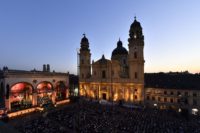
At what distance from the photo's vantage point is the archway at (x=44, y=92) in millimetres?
53062

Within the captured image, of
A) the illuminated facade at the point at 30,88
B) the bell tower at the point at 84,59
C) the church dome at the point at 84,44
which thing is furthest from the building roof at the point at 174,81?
the illuminated facade at the point at 30,88

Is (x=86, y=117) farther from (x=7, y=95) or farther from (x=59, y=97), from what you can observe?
(x=59, y=97)

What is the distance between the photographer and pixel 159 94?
1984 inches

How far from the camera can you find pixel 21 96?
47594 mm

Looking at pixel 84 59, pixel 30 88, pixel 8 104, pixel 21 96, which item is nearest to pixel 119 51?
pixel 84 59

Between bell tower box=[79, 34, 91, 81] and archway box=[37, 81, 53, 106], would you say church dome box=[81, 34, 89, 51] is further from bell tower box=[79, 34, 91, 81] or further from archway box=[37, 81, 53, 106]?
archway box=[37, 81, 53, 106]

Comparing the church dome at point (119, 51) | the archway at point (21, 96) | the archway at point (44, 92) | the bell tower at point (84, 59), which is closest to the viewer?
the archway at point (21, 96)

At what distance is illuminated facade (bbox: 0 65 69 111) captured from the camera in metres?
43.7

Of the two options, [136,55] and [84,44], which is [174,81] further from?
[84,44]

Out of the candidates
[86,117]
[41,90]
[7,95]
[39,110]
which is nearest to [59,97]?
[41,90]

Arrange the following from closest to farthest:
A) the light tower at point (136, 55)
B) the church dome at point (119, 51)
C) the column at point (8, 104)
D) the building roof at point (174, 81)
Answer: the column at point (8, 104) → the building roof at point (174, 81) → the light tower at point (136, 55) → the church dome at point (119, 51)

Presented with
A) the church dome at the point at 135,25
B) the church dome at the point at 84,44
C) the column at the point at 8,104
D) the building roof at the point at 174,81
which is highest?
the church dome at the point at 135,25

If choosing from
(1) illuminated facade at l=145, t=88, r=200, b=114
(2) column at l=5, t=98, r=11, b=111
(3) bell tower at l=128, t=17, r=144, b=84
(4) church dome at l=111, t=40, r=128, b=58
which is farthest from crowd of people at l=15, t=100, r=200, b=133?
(4) church dome at l=111, t=40, r=128, b=58

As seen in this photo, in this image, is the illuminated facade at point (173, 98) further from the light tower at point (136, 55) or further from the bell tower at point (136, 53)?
the bell tower at point (136, 53)
